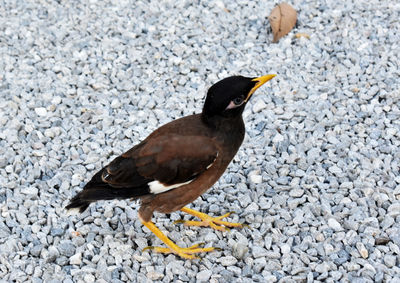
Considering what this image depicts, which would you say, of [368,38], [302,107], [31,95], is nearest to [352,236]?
Result: [302,107]

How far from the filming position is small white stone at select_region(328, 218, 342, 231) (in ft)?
11.4

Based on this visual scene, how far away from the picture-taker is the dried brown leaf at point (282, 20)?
17.3 feet

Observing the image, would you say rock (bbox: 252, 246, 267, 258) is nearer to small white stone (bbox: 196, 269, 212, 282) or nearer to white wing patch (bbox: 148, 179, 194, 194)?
small white stone (bbox: 196, 269, 212, 282)

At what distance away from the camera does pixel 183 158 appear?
316 cm

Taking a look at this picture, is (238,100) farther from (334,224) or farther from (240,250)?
(334,224)

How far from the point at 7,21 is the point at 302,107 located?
9.76 feet

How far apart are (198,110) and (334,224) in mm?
1565

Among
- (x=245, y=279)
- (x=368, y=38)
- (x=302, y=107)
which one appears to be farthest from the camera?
(x=368, y=38)

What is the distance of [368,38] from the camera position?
5223 mm

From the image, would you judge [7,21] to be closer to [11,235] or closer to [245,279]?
[11,235]

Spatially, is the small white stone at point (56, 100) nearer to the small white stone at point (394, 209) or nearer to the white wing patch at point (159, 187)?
the white wing patch at point (159, 187)

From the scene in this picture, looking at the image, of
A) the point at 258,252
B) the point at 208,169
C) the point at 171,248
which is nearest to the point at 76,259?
the point at 171,248

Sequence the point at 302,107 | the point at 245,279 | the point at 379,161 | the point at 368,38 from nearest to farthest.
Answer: the point at 245,279, the point at 379,161, the point at 302,107, the point at 368,38

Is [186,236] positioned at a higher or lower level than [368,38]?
lower
